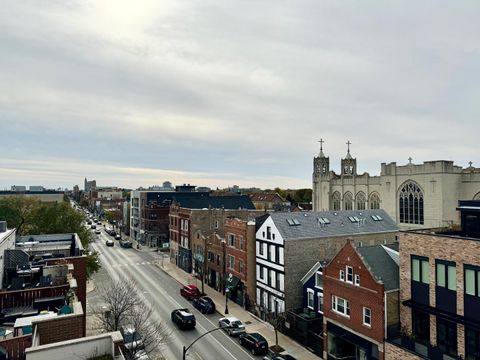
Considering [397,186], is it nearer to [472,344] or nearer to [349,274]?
[349,274]

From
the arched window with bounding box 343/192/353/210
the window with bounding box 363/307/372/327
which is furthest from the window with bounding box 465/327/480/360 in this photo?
the arched window with bounding box 343/192/353/210

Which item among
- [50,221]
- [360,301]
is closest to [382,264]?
[360,301]

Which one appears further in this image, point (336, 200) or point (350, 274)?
point (336, 200)

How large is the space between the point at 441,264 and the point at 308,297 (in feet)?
50.3

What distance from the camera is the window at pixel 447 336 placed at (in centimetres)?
2177

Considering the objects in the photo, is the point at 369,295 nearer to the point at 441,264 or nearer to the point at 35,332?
the point at 441,264

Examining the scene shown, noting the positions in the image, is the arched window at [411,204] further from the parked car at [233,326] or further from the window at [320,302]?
the parked car at [233,326]

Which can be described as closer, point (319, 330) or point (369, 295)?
point (369, 295)

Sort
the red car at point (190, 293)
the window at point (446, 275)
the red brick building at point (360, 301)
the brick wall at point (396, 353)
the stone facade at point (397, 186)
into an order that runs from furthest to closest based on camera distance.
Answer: the stone facade at point (397, 186) < the red car at point (190, 293) < the red brick building at point (360, 301) < the brick wall at point (396, 353) < the window at point (446, 275)

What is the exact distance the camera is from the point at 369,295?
25.5 meters

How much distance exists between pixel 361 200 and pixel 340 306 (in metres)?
60.6

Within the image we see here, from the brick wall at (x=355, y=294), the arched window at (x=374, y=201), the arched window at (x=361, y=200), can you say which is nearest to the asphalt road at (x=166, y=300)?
the brick wall at (x=355, y=294)

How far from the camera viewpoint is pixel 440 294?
22500mm

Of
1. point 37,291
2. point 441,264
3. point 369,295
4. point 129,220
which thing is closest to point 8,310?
point 37,291
